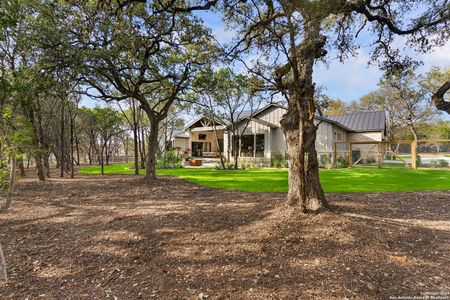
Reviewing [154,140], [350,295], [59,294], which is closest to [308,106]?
[350,295]

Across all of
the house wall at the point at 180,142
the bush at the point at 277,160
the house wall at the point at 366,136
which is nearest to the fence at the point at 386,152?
the house wall at the point at 366,136

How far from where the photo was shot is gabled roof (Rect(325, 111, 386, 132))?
22.0 m

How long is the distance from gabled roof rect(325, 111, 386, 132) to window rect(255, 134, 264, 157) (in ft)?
30.2

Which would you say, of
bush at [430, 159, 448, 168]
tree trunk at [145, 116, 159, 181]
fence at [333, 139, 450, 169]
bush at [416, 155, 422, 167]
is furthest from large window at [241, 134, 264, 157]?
bush at [430, 159, 448, 168]

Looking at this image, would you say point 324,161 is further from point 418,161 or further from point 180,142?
point 180,142

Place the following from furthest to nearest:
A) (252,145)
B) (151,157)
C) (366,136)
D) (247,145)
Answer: (366,136), (247,145), (252,145), (151,157)

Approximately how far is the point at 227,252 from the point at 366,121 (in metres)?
24.5

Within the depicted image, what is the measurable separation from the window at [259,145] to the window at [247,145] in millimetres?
532

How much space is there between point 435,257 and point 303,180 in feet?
6.58

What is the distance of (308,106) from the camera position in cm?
425

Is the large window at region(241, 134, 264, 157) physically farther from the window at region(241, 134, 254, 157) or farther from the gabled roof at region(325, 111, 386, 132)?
the gabled roof at region(325, 111, 386, 132)

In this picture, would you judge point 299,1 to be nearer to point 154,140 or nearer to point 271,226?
point 271,226

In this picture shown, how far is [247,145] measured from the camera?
20.9m

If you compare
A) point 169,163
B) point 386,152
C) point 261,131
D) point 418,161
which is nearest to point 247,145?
point 261,131
